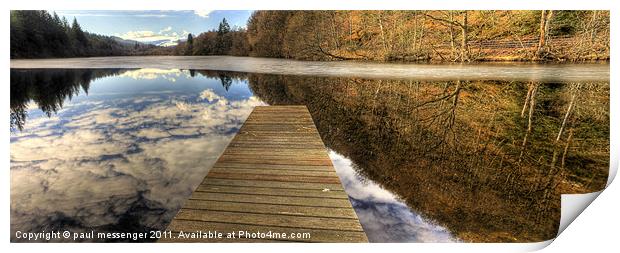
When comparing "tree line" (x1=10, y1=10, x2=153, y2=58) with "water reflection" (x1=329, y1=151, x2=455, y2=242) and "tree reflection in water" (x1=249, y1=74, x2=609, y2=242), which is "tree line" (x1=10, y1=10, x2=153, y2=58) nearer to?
"tree reflection in water" (x1=249, y1=74, x2=609, y2=242)

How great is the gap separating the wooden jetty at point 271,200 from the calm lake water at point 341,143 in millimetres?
174

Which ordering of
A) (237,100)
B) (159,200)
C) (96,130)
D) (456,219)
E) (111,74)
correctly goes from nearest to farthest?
(456,219), (159,200), (96,130), (111,74), (237,100)

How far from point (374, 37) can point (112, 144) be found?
249 cm

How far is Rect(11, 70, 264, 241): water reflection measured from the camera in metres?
1.67

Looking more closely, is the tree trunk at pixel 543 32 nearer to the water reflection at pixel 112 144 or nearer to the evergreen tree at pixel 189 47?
the water reflection at pixel 112 144

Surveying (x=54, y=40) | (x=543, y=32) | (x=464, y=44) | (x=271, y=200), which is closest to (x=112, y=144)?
(x=54, y=40)

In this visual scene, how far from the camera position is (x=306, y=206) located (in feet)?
4.76

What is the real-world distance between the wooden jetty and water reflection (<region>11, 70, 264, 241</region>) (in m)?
0.26

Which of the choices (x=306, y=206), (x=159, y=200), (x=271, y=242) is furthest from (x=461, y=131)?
(x=159, y=200)

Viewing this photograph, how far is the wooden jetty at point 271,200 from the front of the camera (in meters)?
1.30

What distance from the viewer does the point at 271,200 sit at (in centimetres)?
150

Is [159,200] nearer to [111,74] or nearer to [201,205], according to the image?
[201,205]

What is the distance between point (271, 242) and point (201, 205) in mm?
382

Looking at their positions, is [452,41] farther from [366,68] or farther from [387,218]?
[387,218]
